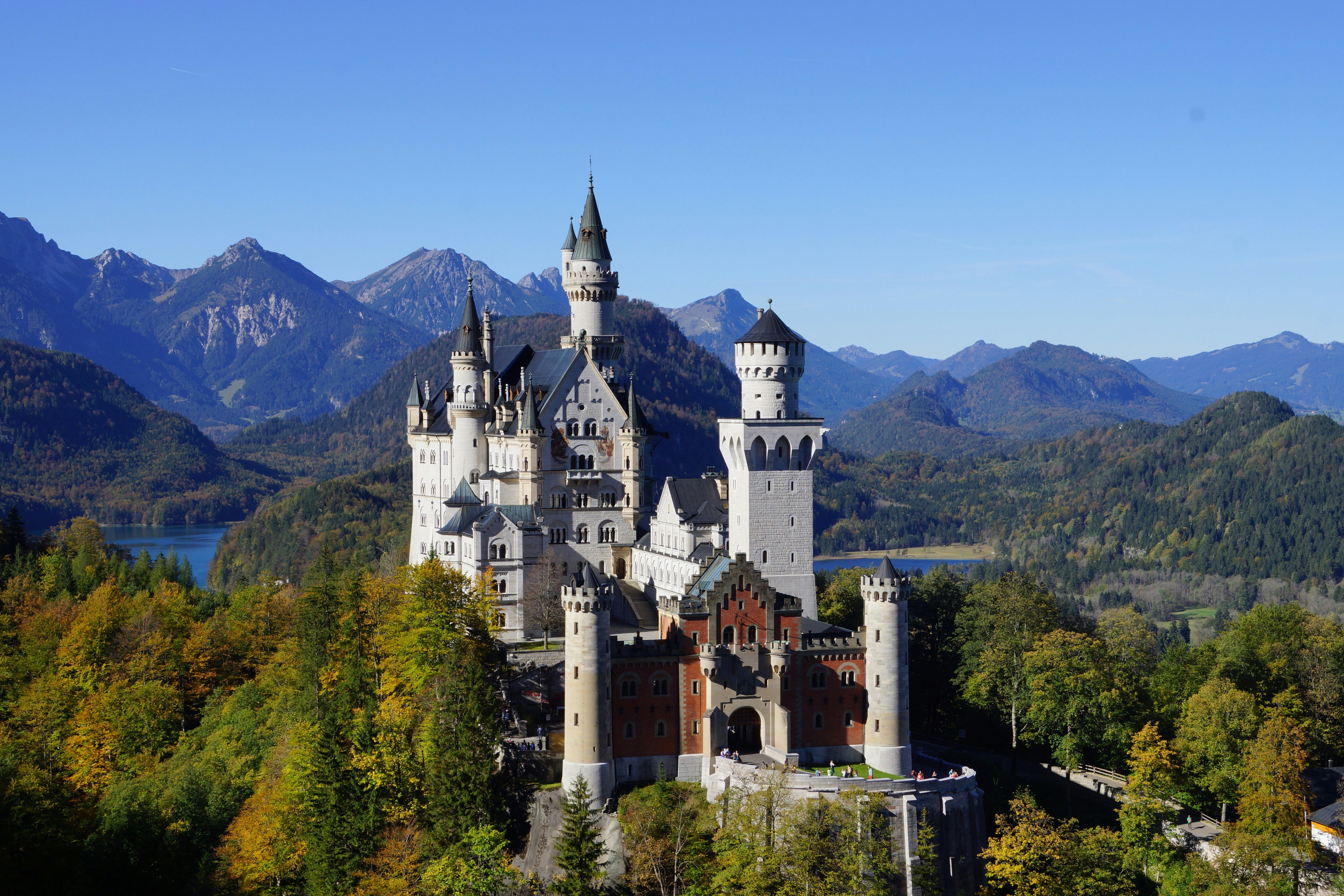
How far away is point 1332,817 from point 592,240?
207 ft

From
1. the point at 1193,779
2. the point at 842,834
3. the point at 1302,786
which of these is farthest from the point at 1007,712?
the point at 842,834

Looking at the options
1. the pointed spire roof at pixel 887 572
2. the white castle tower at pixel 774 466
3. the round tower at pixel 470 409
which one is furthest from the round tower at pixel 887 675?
the round tower at pixel 470 409

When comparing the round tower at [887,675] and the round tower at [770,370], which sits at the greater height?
the round tower at [770,370]

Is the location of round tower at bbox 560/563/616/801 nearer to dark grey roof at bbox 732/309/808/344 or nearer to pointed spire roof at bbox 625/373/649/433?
dark grey roof at bbox 732/309/808/344

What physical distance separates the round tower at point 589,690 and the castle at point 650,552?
0.08m

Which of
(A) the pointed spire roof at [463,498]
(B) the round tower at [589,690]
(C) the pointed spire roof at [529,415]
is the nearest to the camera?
(B) the round tower at [589,690]

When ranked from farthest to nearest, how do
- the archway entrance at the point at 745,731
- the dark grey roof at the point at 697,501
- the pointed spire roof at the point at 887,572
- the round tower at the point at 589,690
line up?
1. the dark grey roof at the point at 697,501
2. the archway entrance at the point at 745,731
3. the pointed spire roof at the point at 887,572
4. the round tower at the point at 589,690

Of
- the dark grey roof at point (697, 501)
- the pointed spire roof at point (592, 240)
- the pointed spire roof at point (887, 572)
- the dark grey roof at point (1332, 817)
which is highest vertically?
the pointed spire roof at point (592, 240)

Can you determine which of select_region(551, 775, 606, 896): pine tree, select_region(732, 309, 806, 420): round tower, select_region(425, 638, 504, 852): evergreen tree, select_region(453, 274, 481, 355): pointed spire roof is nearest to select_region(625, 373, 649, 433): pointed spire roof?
select_region(453, 274, 481, 355): pointed spire roof

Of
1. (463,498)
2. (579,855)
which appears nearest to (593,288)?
(463,498)

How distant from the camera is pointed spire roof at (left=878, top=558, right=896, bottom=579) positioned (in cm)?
7150

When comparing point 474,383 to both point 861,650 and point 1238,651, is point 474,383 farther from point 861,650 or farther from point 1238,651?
point 1238,651

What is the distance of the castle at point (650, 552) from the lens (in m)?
71.2

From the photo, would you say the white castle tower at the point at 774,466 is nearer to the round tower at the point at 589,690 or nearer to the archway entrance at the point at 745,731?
the archway entrance at the point at 745,731
